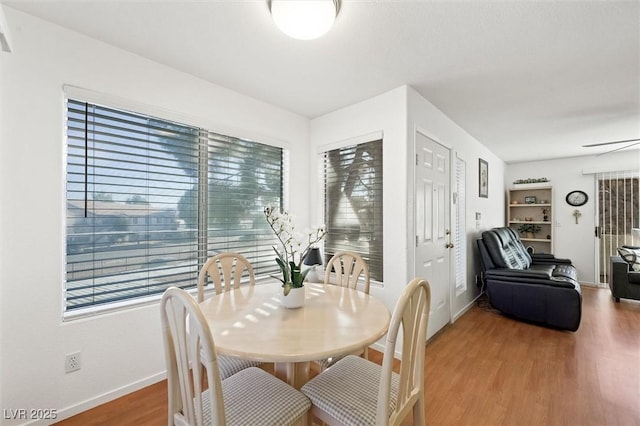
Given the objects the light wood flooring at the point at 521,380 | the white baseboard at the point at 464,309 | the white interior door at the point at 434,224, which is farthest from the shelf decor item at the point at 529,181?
A: the white interior door at the point at 434,224

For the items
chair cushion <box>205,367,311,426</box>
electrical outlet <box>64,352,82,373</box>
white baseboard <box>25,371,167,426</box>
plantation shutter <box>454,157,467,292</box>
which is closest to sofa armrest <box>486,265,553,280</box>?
plantation shutter <box>454,157,467,292</box>

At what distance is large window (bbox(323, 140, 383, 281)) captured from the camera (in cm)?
271

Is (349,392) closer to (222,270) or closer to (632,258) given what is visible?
(222,270)

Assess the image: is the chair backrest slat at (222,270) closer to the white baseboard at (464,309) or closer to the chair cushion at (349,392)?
the chair cushion at (349,392)

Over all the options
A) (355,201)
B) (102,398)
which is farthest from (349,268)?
(102,398)

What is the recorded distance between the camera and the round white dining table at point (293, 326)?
108 cm

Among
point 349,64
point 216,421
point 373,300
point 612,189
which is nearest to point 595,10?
point 349,64

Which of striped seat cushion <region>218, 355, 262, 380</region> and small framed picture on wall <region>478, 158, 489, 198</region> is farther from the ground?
small framed picture on wall <region>478, 158, 489, 198</region>

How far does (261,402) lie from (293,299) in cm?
52

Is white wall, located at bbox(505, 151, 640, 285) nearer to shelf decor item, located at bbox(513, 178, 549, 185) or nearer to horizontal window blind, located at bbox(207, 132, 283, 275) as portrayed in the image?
shelf decor item, located at bbox(513, 178, 549, 185)

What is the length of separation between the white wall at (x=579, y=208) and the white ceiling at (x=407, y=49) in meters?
2.55

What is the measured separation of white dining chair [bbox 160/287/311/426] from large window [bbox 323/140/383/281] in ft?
5.55

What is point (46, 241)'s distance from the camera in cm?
165

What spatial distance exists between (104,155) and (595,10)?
3145 mm
